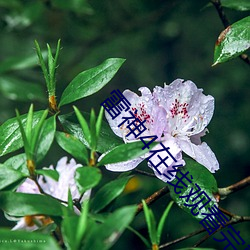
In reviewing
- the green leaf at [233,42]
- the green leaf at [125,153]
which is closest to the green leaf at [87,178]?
the green leaf at [125,153]

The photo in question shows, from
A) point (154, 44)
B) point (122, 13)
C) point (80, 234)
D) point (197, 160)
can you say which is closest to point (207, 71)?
point (154, 44)

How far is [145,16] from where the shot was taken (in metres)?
2.65

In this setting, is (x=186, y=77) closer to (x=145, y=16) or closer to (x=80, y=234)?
(x=145, y=16)

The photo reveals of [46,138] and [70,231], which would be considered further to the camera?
[46,138]

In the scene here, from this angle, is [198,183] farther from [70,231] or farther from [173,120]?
[70,231]

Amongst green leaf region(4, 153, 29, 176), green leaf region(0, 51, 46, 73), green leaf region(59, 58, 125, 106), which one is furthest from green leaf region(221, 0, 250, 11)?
green leaf region(0, 51, 46, 73)

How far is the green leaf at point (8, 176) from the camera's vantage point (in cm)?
97

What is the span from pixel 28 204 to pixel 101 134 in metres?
0.26

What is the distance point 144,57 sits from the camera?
3.49 metres

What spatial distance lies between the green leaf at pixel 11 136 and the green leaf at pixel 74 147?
12 cm

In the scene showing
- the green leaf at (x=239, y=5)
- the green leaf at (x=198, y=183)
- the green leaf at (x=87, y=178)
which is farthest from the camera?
the green leaf at (x=239, y=5)

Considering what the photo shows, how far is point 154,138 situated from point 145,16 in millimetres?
1608

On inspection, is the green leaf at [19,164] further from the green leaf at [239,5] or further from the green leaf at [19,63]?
the green leaf at [19,63]

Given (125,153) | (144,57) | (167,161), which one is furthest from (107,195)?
(144,57)
